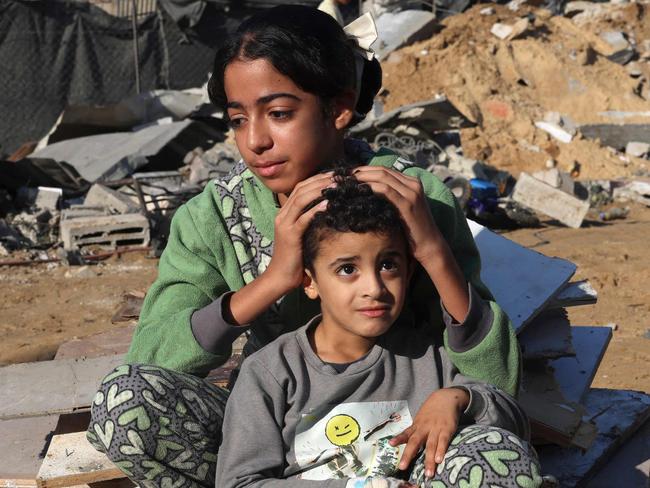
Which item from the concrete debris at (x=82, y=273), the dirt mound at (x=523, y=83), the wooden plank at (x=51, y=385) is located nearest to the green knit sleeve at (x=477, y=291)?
the wooden plank at (x=51, y=385)

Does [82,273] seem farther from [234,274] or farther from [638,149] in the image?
[638,149]

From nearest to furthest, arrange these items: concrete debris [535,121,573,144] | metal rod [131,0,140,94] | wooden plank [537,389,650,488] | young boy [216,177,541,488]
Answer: young boy [216,177,541,488]
wooden plank [537,389,650,488]
concrete debris [535,121,573,144]
metal rod [131,0,140,94]

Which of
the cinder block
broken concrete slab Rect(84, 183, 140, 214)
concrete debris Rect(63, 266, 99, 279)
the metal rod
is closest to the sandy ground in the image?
concrete debris Rect(63, 266, 99, 279)

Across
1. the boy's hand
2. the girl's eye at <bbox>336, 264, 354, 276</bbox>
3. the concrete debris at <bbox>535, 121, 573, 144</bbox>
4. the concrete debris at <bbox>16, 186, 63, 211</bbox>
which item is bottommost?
the concrete debris at <bbox>535, 121, 573, 144</bbox>

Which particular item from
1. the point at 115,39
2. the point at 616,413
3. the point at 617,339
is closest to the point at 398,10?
the point at 115,39

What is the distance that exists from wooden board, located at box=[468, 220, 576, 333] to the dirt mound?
9032 millimetres

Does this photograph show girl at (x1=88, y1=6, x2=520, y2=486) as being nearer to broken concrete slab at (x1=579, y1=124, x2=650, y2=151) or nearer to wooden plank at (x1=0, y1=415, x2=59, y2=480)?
wooden plank at (x1=0, y1=415, x2=59, y2=480)

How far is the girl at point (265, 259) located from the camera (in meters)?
2.31

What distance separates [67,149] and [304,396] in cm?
1007

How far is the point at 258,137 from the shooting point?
2.50m

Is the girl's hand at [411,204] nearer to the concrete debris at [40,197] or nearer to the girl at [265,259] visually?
the girl at [265,259]

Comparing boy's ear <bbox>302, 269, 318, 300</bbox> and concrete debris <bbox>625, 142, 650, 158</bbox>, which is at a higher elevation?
boy's ear <bbox>302, 269, 318, 300</bbox>

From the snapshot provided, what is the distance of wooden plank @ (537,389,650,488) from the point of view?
2885 millimetres

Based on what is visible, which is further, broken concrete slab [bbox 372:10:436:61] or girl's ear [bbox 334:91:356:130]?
broken concrete slab [bbox 372:10:436:61]
